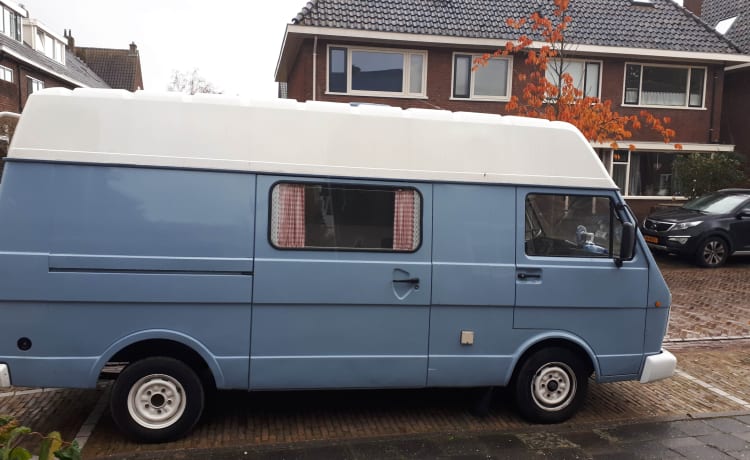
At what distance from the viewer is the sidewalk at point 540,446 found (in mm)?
4570

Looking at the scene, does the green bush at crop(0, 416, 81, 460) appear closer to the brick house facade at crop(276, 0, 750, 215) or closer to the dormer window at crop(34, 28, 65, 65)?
the brick house facade at crop(276, 0, 750, 215)

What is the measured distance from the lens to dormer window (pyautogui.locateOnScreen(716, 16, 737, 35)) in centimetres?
2316

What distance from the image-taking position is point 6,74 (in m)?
25.4

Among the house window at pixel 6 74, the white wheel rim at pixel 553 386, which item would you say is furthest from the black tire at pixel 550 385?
the house window at pixel 6 74

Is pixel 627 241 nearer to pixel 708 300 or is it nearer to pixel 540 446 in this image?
pixel 540 446

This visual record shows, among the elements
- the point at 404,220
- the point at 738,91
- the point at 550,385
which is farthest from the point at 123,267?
the point at 738,91

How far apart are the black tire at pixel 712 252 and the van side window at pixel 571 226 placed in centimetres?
1001

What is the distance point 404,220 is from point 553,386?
193 cm

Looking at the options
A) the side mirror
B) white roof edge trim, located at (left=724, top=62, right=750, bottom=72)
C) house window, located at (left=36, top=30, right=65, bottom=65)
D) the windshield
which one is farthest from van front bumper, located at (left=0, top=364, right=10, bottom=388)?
house window, located at (left=36, top=30, right=65, bottom=65)

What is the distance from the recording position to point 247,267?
15.2 ft

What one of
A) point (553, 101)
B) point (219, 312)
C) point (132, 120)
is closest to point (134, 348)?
point (219, 312)

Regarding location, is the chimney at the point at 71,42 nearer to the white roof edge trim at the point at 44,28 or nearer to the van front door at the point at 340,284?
the white roof edge trim at the point at 44,28

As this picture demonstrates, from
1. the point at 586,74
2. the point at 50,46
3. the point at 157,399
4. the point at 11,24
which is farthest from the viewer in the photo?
the point at 50,46

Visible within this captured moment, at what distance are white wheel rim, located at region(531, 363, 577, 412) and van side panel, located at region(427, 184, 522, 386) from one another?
0.35 m
